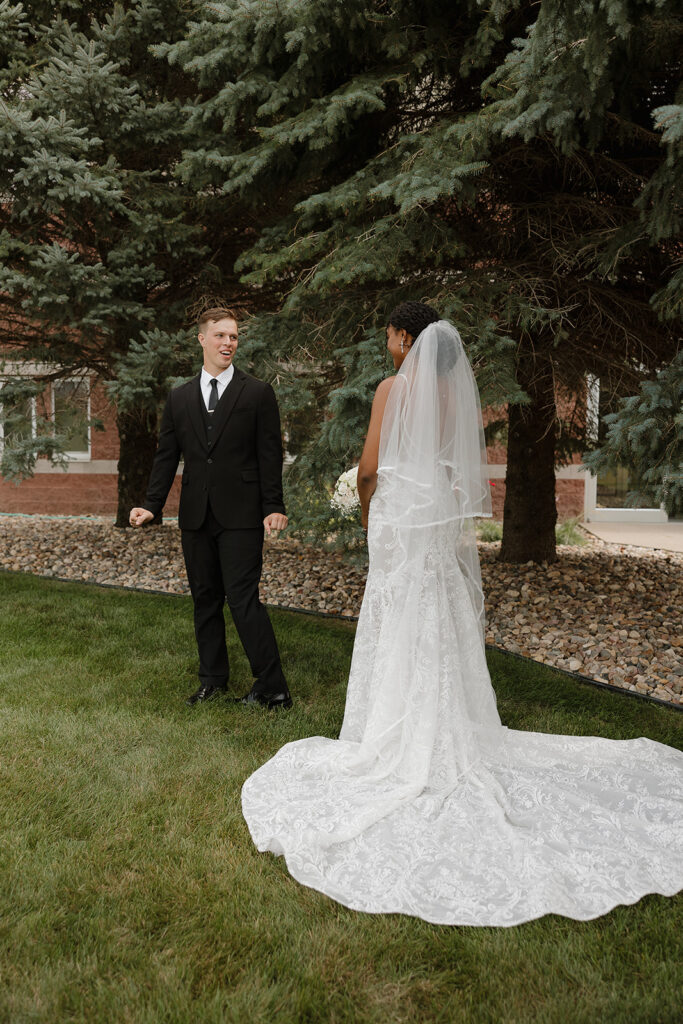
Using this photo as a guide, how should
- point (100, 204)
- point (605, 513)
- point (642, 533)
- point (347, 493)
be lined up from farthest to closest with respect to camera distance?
point (605, 513) → point (642, 533) → point (347, 493) → point (100, 204)

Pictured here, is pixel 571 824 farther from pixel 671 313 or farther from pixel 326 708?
pixel 671 313

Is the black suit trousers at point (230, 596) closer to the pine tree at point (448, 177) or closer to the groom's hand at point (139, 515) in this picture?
the groom's hand at point (139, 515)

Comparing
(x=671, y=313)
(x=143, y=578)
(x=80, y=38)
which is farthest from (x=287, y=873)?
(x=80, y=38)

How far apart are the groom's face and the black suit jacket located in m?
0.14

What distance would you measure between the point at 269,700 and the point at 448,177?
3.30 metres

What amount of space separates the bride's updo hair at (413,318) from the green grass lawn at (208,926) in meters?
2.09

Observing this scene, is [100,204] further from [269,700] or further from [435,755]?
[435,755]

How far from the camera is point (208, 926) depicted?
7.79 ft

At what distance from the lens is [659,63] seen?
14.3 feet

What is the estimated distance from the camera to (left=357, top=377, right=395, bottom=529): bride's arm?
3.46 metres

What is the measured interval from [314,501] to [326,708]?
113 inches

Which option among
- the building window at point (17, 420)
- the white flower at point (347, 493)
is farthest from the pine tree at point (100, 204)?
the white flower at point (347, 493)

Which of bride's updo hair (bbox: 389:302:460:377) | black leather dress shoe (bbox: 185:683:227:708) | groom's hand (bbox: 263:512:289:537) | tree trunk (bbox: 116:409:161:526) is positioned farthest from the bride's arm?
tree trunk (bbox: 116:409:161:526)

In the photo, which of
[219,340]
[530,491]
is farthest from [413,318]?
[530,491]
